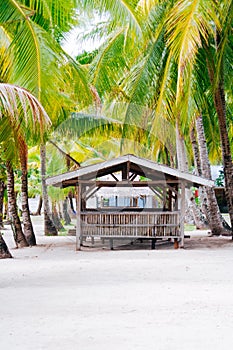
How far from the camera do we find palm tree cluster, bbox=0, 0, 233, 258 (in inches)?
470

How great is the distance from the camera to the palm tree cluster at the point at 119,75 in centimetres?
1193

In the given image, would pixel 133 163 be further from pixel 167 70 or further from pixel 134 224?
pixel 167 70

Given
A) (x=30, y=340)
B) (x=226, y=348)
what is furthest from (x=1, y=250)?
(x=226, y=348)

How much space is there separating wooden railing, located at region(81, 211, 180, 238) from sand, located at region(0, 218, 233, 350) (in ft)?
6.35

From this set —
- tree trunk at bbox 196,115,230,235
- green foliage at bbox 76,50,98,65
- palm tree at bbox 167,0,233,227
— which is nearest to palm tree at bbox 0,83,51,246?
palm tree at bbox 167,0,233,227

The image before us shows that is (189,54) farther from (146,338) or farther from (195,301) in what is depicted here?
(146,338)

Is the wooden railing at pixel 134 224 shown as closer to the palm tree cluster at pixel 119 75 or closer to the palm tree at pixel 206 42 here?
the palm tree cluster at pixel 119 75

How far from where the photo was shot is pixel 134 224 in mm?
16109

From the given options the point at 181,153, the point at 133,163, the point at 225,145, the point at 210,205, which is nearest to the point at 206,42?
the point at 133,163

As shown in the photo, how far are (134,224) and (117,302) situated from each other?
8.23m

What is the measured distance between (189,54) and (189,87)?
2.36 meters

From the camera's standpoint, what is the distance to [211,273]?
10.8 m

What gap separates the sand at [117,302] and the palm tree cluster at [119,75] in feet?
8.47

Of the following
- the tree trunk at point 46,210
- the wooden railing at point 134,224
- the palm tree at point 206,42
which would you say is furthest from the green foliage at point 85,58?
the wooden railing at point 134,224
